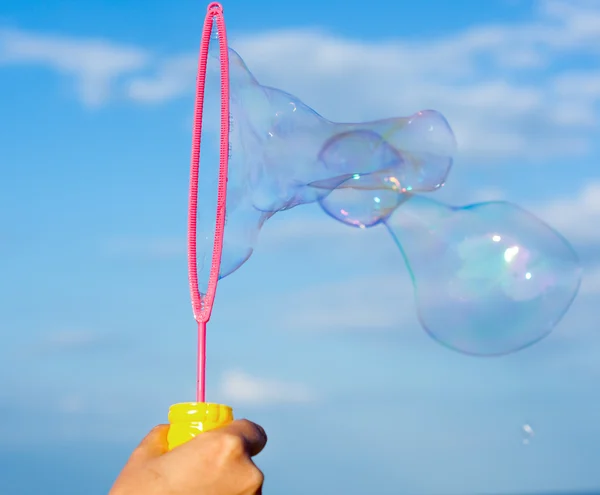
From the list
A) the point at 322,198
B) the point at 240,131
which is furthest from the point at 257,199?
the point at 322,198

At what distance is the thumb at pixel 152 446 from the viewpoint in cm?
323

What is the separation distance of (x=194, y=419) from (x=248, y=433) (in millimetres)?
235

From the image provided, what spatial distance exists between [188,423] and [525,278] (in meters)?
2.66

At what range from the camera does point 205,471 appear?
293 cm

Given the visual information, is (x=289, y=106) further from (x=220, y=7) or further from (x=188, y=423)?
(x=188, y=423)

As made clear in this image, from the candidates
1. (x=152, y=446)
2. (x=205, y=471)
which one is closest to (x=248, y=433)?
(x=205, y=471)

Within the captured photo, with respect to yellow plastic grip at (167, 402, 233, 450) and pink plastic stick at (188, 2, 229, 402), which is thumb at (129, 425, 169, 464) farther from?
pink plastic stick at (188, 2, 229, 402)

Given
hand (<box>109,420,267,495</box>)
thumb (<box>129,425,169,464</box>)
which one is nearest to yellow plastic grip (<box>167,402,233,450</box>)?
thumb (<box>129,425,169,464</box>)

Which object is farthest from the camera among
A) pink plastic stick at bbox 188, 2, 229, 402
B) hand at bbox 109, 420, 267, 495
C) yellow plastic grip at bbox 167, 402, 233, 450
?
pink plastic stick at bbox 188, 2, 229, 402

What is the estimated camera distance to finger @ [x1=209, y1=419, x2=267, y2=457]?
3.02m

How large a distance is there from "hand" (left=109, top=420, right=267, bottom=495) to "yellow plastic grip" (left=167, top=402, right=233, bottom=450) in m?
0.19

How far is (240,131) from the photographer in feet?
15.7

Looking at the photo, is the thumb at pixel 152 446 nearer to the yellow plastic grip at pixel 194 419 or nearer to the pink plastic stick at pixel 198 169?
the yellow plastic grip at pixel 194 419

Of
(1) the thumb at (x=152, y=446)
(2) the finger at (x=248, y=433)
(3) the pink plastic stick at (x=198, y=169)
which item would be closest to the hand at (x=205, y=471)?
(2) the finger at (x=248, y=433)
